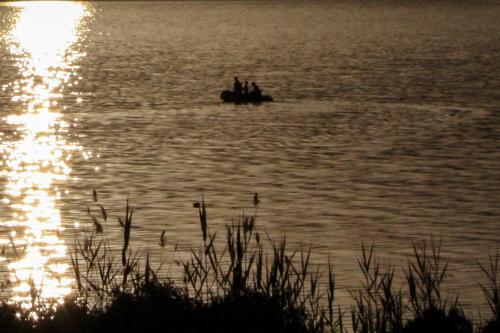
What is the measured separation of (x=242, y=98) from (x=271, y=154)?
16.9 meters

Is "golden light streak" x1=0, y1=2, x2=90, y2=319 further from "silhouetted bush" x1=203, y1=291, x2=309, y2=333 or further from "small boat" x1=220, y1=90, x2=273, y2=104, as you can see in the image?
"small boat" x1=220, y1=90, x2=273, y2=104

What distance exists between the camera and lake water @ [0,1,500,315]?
28641mm

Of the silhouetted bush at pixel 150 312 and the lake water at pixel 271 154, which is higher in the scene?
the silhouetted bush at pixel 150 312

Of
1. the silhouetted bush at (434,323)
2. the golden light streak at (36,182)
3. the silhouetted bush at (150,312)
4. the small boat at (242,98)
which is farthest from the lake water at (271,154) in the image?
the silhouetted bush at (434,323)

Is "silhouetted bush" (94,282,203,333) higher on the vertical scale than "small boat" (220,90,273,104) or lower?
higher

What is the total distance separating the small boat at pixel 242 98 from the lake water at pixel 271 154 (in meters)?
0.48

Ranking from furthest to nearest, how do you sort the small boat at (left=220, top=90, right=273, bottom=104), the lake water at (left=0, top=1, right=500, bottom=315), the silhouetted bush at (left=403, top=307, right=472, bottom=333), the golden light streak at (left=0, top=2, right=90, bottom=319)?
the small boat at (left=220, top=90, right=273, bottom=104), the lake water at (left=0, top=1, right=500, bottom=315), the golden light streak at (left=0, top=2, right=90, bottom=319), the silhouetted bush at (left=403, top=307, right=472, bottom=333)

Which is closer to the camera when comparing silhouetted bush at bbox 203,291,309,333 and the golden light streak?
silhouetted bush at bbox 203,291,309,333

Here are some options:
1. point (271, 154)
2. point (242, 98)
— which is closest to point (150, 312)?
point (271, 154)

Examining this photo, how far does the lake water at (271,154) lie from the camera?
28641 mm

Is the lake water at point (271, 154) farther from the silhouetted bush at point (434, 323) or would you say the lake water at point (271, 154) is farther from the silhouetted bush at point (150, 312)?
the silhouetted bush at point (434, 323)

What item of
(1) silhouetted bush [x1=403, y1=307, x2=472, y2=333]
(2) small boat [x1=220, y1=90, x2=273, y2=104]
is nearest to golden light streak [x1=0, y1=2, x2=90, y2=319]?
(1) silhouetted bush [x1=403, y1=307, x2=472, y2=333]

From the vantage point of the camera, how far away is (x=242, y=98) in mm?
60969

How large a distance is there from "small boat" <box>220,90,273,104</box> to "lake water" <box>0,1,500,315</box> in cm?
48
